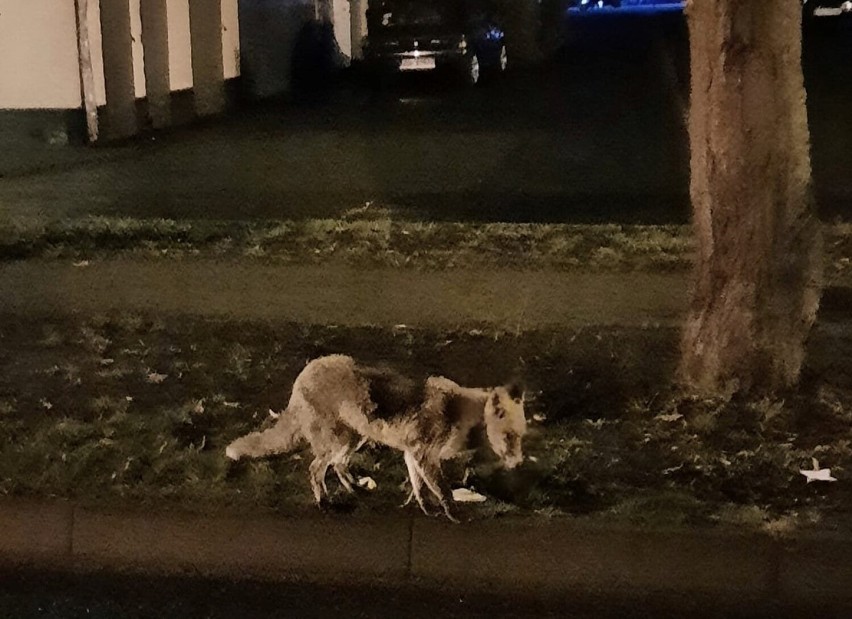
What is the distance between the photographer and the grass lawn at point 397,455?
5.16 m

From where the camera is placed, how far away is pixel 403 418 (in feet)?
15.9

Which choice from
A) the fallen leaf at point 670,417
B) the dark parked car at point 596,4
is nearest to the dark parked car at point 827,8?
the dark parked car at point 596,4

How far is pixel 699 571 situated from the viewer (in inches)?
181

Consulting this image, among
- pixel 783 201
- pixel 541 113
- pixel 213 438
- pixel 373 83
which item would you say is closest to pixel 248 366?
pixel 213 438

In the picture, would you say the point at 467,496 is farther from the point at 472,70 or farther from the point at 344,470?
the point at 472,70

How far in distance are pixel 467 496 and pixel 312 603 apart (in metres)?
0.83

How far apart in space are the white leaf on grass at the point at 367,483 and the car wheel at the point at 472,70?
17765mm

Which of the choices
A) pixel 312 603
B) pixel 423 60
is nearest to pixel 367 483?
pixel 312 603

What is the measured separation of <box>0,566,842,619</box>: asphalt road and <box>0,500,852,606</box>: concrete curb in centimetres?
6

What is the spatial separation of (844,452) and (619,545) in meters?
1.45

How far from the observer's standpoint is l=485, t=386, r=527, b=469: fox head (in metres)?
4.75

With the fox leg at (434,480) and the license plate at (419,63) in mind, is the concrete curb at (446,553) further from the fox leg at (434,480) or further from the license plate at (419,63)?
the license plate at (419,63)

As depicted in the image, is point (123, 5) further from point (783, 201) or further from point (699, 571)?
point (699, 571)

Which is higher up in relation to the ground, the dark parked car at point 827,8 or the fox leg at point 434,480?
the dark parked car at point 827,8
